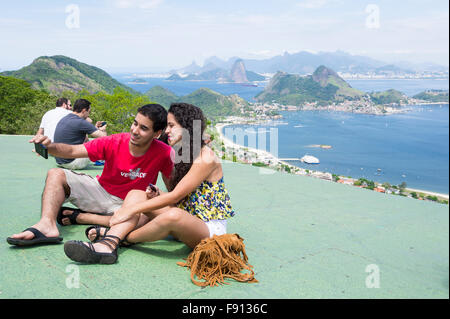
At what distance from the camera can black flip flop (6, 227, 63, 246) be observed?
232 cm

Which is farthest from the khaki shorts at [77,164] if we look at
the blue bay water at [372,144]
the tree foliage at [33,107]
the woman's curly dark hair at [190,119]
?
the blue bay water at [372,144]

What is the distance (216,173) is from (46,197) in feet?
3.90

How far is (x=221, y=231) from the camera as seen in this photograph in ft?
8.03

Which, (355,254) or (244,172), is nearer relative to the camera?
(355,254)

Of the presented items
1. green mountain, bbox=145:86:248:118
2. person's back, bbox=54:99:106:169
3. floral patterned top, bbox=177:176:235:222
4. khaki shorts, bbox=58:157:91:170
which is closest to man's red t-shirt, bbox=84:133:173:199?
floral patterned top, bbox=177:176:235:222

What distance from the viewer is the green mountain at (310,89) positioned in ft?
494

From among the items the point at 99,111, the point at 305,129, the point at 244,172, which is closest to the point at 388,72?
the point at 305,129

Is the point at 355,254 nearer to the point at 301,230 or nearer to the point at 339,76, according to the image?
the point at 301,230

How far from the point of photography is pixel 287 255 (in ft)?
8.55

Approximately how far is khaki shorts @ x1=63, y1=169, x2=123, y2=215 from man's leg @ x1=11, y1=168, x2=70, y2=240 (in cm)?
5

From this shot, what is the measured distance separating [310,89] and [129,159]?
161996mm

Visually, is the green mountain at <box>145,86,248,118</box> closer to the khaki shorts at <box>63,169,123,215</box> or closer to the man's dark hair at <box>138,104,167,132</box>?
the khaki shorts at <box>63,169,123,215</box>

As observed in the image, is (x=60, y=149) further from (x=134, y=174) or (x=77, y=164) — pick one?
(x=77, y=164)
